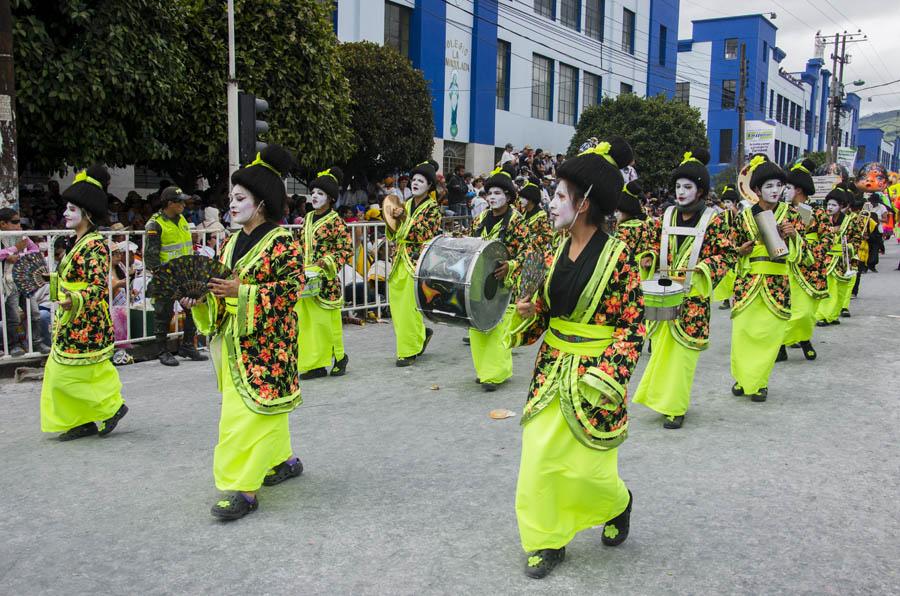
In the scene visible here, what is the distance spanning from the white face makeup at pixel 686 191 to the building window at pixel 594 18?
1088 inches

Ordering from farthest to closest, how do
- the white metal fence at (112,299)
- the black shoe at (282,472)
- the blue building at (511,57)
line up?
the blue building at (511,57)
the white metal fence at (112,299)
the black shoe at (282,472)

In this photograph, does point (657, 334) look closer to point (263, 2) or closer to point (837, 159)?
point (263, 2)

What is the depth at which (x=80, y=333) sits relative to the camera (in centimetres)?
577

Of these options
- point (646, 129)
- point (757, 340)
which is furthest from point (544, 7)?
point (757, 340)

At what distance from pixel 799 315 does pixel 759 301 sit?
210 centimetres

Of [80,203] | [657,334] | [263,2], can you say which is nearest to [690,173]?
[657,334]

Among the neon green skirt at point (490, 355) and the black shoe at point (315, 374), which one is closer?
the neon green skirt at point (490, 355)

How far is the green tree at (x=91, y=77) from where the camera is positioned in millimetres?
9453

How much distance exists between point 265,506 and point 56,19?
7.69m

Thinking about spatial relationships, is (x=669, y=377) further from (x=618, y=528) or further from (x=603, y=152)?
(x=603, y=152)

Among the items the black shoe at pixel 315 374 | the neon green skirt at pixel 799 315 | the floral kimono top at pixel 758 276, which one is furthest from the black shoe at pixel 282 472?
the neon green skirt at pixel 799 315

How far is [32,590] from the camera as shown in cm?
364

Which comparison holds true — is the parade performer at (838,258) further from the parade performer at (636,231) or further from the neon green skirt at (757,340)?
the neon green skirt at (757,340)

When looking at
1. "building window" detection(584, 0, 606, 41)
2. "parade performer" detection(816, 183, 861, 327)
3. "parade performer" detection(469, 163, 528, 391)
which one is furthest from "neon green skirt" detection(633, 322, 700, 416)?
"building window" detection(584, 0, 606, 41)
